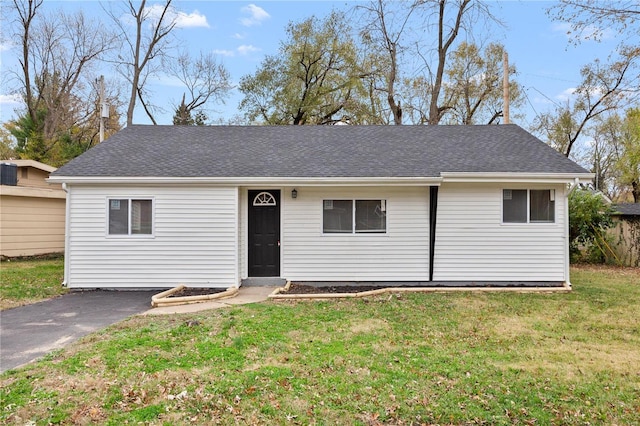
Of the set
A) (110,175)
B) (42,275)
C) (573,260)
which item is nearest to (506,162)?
(573,260)

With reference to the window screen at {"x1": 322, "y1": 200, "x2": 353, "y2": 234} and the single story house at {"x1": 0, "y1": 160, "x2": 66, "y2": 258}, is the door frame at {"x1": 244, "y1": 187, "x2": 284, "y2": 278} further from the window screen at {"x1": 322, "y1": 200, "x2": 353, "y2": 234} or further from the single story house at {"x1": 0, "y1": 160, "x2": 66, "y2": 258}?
the single story house at {"x1": 0, "y1": 160, "x2": 66, "y2": 258}

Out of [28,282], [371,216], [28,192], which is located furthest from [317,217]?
[28,192]

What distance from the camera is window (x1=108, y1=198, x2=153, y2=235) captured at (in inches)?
357

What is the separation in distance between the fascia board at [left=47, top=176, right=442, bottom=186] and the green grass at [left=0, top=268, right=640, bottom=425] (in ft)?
10.5

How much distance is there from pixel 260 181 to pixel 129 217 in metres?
3.11

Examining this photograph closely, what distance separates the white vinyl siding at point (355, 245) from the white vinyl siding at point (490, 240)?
1.95 feet

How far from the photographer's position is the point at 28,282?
31.3 feet

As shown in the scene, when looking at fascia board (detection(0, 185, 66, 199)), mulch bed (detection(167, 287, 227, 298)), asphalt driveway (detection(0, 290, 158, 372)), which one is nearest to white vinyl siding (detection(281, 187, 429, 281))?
mulch bed (detection(167, 287, 227, 298))

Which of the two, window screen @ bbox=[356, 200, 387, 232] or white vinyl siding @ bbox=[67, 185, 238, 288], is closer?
white vinyl siding @ bbox=[67, 185, 238, 288]

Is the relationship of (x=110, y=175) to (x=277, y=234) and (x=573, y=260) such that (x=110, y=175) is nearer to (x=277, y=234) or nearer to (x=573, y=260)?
(x=277, y=234)

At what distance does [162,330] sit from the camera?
18.5 ft

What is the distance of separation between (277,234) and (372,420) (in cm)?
658

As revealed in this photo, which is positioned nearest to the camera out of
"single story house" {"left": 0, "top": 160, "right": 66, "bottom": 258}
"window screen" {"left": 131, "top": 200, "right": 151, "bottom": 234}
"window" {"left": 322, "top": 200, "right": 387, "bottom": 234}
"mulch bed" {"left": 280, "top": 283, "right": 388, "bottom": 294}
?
"mulch bed" {"left": 280, "top": 283, "right": 388, "bottom": 294}

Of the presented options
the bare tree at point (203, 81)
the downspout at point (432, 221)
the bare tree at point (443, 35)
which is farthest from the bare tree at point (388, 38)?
the downspout at point (432, 221)
